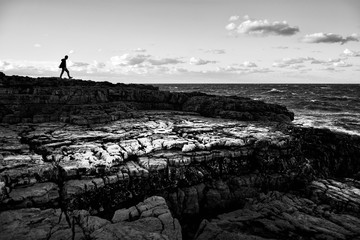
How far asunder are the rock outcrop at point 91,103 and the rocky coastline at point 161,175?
109 millimetres

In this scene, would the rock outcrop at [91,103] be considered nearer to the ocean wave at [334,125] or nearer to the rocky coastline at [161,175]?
the rocky coastline at [161,175]

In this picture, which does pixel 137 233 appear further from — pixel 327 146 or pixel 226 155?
pixel 327 146

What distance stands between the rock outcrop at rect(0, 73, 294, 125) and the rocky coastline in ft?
0.36

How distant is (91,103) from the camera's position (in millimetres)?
18812

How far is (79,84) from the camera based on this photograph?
21.4 m

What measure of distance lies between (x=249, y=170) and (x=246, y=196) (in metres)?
1.55

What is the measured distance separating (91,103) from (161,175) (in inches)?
433

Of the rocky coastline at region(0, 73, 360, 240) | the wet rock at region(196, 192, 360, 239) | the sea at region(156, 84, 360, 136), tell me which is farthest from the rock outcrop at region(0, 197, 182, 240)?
the sea at region(156, 84, 360, 136)

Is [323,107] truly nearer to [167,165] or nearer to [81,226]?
[167,165]

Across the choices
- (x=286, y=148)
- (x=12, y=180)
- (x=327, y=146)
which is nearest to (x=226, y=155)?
(x=286, y=148)

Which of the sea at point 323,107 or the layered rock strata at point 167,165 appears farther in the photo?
the sea at point 323,107

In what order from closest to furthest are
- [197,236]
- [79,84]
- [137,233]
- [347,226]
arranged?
[137,233], [197,236], [347,226], [79,84]

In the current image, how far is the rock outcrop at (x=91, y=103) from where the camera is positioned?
16125 millimetres

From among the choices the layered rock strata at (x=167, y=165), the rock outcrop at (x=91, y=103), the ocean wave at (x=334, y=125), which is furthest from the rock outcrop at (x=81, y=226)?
the ocean wave at (x=334, y=125)
